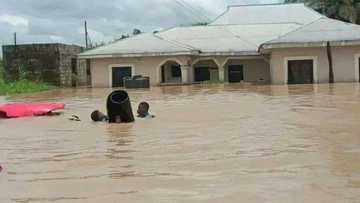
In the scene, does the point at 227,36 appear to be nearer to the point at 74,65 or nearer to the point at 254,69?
the point at 254,69

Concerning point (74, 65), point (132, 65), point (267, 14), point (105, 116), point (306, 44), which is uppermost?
point (267, 14)

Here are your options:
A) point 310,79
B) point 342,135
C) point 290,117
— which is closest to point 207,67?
point 310,79

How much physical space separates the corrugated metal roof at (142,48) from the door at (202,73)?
2.70 m

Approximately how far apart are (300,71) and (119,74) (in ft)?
41.9

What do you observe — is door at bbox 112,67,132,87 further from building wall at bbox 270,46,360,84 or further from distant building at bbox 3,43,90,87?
building wall at bbox 270,46,360,84

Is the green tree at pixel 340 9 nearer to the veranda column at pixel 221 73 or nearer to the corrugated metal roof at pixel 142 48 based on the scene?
the veranda column at pixel 221 73

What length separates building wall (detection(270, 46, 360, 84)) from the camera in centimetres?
4091

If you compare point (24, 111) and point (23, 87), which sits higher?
point (23, 87)

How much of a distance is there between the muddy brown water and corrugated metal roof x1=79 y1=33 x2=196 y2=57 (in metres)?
27.1

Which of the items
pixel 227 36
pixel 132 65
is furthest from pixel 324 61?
pixel 132 65

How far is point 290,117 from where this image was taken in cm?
1652

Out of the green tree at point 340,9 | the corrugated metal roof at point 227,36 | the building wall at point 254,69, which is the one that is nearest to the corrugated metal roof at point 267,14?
the green tree at point 340,9

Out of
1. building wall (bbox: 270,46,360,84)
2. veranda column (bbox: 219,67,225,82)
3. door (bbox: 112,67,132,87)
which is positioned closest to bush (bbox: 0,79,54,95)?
door (bbox: 112,67,132,87)

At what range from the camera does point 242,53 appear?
44.2 m
